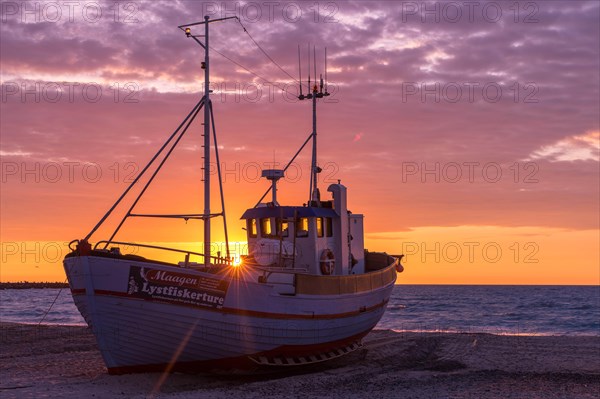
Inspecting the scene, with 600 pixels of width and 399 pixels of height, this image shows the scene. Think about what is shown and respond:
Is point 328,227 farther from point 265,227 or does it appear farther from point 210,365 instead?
point 210,365

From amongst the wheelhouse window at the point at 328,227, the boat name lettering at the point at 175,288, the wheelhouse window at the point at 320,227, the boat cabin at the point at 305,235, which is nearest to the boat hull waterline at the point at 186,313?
the boat name lettering at the point at 175,288

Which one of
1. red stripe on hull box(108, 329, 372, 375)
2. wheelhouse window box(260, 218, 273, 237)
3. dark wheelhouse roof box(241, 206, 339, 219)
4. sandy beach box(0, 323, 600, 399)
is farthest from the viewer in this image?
wheelhouse window box(260, 218, 273, 237)

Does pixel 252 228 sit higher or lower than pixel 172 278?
higher

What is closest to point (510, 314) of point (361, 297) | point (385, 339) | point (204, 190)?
point (385, 339)

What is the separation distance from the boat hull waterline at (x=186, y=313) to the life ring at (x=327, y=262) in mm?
2599

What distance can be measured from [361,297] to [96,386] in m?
8.78

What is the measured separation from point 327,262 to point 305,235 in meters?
1.10

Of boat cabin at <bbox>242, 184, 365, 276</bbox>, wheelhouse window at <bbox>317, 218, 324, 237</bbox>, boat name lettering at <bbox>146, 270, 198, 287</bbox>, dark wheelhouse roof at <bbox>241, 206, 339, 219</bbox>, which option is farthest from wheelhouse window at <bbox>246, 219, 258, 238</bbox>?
boat name lettering at <bbox>146, 270, 198, 287</bbox>

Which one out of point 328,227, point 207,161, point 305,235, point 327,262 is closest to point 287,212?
point 305,235

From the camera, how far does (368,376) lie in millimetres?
18766

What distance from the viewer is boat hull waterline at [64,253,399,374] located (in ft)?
53.4

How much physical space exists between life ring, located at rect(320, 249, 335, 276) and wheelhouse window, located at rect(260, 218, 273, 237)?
1982mm

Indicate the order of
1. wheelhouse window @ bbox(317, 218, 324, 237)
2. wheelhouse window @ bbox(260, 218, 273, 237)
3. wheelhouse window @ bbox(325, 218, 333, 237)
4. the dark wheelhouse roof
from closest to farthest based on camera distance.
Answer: the dark wheelhouse roof < wheelhouse window @ bbox(317, 218, 324, 237) < wheelhouse window @ bbox(260, 218, 273, 237) < wheelhouse window @ bbox(325, 218, 333, 237)

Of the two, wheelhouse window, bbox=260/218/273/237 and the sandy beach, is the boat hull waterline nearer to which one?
the sandy beach
